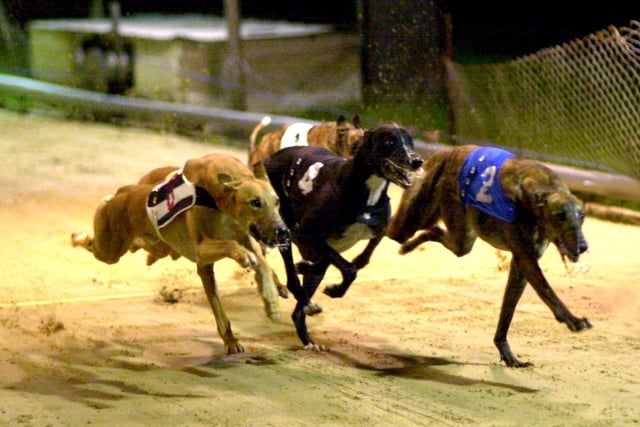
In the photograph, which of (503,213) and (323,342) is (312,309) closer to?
(323,342)

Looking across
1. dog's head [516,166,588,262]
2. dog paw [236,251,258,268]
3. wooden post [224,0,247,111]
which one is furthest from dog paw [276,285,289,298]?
wooden post [224,0,247,111]

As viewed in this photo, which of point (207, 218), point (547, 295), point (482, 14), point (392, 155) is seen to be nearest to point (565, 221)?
point (547, 295)

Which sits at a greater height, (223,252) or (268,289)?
(223,252)

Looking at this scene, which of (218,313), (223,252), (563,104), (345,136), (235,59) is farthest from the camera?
(235,59)

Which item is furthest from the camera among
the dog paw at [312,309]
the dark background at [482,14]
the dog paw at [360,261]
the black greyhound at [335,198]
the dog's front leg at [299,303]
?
the dark background at [482,14]

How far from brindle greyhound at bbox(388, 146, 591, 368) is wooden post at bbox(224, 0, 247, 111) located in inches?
314

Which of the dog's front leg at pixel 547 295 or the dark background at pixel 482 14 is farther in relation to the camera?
the dark background at pixel 482 14

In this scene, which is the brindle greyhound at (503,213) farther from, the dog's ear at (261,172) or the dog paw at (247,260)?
the dog paw at (247,260)

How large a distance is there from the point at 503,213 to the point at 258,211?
3.87 feet

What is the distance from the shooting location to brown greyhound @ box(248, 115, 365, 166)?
707cm

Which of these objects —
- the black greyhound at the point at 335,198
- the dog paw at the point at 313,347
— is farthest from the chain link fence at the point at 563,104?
the dog paw at the point at 313,347

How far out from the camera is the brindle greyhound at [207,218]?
5.48 m

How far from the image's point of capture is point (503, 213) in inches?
215

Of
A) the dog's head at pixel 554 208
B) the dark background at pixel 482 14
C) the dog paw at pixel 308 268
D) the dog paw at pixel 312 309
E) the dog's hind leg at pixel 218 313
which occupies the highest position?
the dog's head at pixel 554 208
